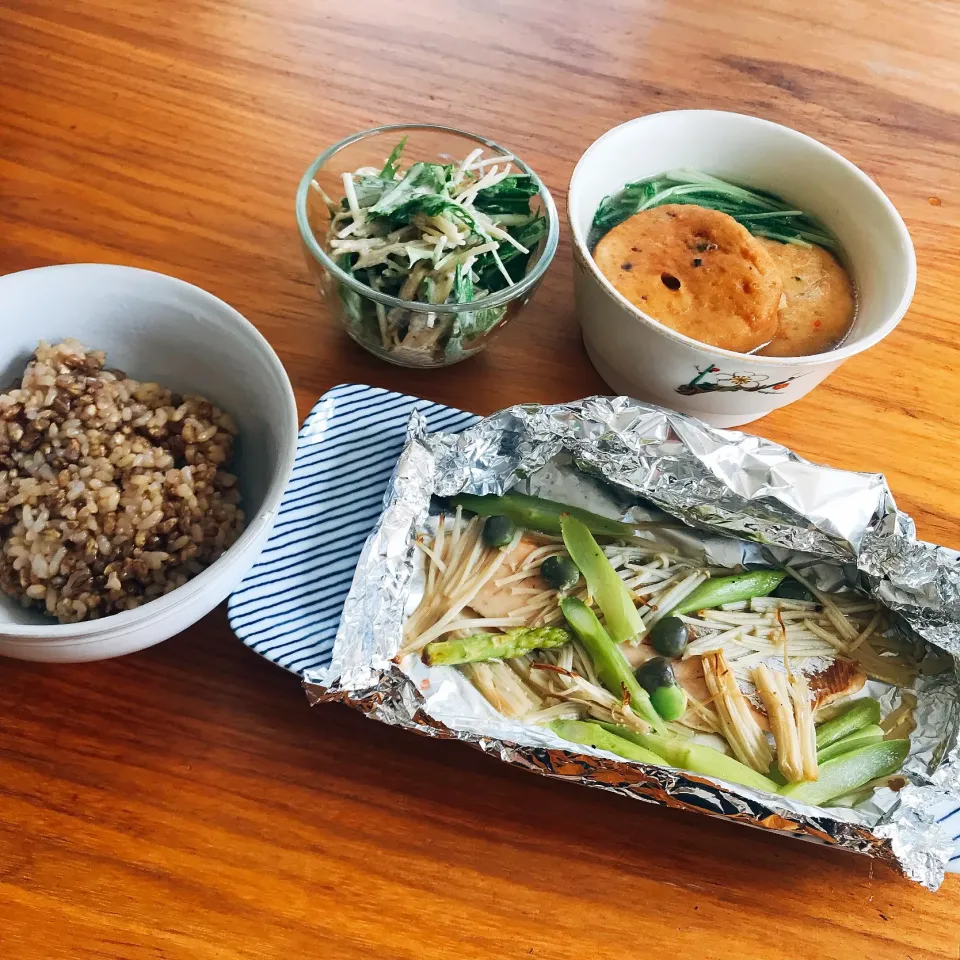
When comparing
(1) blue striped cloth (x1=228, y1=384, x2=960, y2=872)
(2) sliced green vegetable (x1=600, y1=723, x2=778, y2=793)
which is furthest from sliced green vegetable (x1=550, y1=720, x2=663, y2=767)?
(1) blue striped cloth (x1=228, y1=384, x2=960, y2=872)

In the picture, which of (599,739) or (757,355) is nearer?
(599,739)

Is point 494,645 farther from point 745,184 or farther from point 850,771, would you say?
point 745,184

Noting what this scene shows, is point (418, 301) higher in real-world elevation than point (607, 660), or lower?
higher

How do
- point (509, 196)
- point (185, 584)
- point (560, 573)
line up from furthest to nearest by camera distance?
1. point (509, 196)
2. point (560, 573)
3. point (185, 584)

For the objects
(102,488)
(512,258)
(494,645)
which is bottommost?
(494,645)

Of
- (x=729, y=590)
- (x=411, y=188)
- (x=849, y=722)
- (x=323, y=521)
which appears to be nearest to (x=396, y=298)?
(x=411, y=188)

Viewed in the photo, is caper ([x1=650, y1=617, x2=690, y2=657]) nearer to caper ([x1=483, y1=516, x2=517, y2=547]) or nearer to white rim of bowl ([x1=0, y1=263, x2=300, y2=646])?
caper ([x1=483, y1=516, x2=517, y2=547])

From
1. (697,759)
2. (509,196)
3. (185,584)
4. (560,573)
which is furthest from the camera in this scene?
(509,196)
